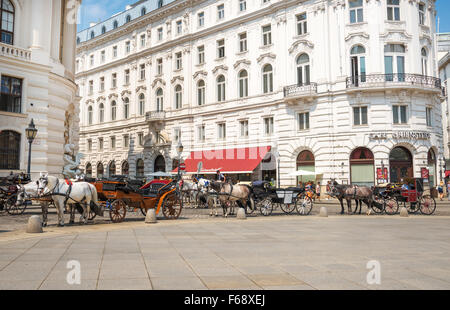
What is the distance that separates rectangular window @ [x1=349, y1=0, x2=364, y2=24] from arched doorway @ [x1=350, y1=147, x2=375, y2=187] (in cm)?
1133

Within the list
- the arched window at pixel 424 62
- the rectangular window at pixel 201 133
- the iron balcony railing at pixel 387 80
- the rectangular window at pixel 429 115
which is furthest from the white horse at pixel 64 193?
the arched window at pixel 424 62

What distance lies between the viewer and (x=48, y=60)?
25.0 metres

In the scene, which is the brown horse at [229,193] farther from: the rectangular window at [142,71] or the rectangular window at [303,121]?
the rectangular window at [142,71]

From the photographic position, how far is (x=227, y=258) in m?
7.80

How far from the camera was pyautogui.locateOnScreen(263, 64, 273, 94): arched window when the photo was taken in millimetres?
37719

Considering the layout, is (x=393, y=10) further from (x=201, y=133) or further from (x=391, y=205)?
(x=201, y=133)

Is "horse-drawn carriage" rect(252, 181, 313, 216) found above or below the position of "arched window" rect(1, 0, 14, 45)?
below

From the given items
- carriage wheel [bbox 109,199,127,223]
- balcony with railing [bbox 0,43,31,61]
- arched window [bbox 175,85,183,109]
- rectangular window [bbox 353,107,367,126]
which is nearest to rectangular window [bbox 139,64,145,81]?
arched window [bbox 175,85,183,109]

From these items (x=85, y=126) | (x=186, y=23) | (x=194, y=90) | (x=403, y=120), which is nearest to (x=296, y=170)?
(x=403, y=120)

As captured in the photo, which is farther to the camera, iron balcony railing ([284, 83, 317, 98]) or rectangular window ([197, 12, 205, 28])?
rectangular window ([197, 12, 205, 28])

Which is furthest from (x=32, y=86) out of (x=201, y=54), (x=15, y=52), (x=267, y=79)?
(x=201, y=54)

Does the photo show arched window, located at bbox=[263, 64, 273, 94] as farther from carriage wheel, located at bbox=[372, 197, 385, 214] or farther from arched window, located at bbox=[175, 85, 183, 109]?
carriage wheel, located at bbox=[372, 197, 385, 214]

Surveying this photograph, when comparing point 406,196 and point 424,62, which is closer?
point 406,196

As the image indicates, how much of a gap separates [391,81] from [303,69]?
25.3 feet
